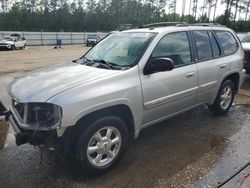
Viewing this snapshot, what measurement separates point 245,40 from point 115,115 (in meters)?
8.21

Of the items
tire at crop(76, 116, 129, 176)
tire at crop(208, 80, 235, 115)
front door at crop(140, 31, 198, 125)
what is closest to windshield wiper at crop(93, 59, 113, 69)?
front door at crop(140, 31, 198, 125)

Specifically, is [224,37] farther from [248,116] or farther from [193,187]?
[193,187]

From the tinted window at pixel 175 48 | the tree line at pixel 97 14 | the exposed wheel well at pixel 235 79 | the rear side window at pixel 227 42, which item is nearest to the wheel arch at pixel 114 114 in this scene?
the tinted window at pixel 175 48

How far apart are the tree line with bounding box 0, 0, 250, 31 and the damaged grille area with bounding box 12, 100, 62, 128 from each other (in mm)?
57883

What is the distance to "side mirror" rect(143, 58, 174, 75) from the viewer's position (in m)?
3.66

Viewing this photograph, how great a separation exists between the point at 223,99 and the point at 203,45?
1.31 meters

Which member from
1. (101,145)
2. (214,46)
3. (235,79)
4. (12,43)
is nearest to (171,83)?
(101,145)

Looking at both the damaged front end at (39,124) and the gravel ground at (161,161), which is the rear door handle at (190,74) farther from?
the damaged front end at (39,124)

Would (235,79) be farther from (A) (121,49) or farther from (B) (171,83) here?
(A) (121,49)

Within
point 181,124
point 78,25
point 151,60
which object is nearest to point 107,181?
point 151,60

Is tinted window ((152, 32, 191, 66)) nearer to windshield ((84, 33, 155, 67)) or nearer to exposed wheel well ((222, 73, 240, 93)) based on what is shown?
windshield ((84, 33, 155, 67))

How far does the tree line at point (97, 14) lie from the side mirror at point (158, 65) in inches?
2226

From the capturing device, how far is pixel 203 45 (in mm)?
4789

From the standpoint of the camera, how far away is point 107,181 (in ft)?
10.8
